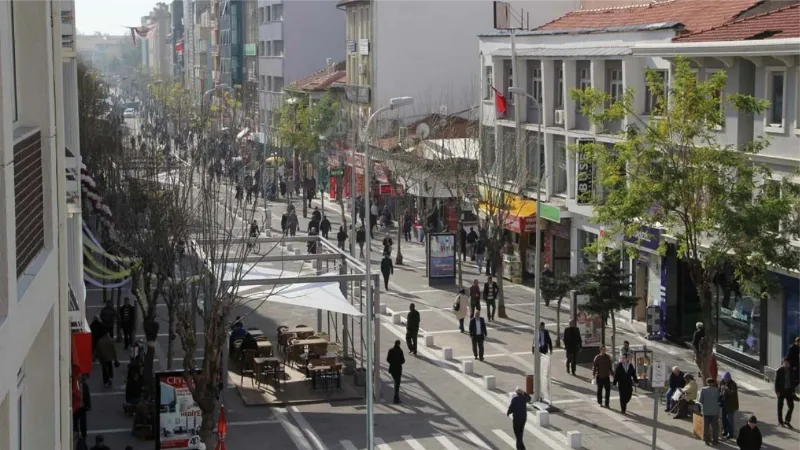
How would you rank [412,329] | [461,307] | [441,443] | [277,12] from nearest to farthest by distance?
[441,443]
[412,329]
[461,307]
[277,12]

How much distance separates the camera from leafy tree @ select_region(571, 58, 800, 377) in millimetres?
23062

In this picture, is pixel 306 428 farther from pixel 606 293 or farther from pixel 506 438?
pixel 606 293

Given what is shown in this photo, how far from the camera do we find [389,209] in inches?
2296

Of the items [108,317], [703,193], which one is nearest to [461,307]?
[108,317]

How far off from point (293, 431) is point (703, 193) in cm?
925

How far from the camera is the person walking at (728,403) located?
23.0 m

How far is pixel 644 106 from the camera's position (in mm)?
34812

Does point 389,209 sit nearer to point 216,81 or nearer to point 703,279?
point 703,279

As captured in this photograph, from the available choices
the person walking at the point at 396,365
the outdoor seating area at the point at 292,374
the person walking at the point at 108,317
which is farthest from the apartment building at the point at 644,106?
the person walking at the point at 108,317

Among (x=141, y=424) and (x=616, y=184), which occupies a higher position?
(x=616, y=184)

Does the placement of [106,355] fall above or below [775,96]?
below

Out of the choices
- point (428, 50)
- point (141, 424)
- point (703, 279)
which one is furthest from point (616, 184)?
point (428, 50)

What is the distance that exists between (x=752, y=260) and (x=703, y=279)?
1203 mm

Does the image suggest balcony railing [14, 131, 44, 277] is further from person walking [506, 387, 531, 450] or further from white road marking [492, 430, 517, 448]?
white road marking [492, 430, 517, 448]
